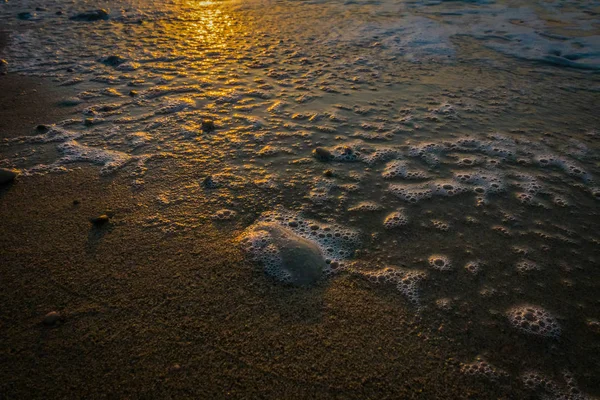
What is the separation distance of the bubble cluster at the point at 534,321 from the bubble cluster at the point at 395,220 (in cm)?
77

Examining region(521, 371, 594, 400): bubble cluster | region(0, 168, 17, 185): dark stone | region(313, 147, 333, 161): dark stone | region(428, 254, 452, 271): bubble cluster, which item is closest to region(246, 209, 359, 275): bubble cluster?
region(428, 254, 452, 271): bubble cluster

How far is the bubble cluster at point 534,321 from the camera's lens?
5.69 ft

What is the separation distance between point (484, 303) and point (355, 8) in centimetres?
688

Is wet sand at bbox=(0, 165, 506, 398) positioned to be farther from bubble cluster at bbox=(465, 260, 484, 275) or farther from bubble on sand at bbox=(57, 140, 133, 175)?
bubble on sand at bbox=(57, 140, 133, 175)

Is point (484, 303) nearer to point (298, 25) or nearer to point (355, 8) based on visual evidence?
point (298, 25)

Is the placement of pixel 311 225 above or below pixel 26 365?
above

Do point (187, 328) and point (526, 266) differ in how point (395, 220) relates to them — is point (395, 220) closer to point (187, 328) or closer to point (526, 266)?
point (526, 266)

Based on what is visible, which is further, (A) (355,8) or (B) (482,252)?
(A) (355,8)

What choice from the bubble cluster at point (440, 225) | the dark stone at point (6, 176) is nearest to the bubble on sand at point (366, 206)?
the bubble cluster at point (440, 225)

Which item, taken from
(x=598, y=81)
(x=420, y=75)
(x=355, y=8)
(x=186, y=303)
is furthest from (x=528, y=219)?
(x=355, y=8)

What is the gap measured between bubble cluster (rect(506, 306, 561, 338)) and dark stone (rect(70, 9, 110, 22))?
7.80 meters

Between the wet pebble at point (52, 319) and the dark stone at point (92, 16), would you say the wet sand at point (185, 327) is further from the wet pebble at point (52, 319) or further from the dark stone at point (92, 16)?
the dark stone at point (92, 16)

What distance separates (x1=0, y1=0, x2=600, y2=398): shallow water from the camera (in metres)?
1.91

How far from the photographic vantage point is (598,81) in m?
4.30
